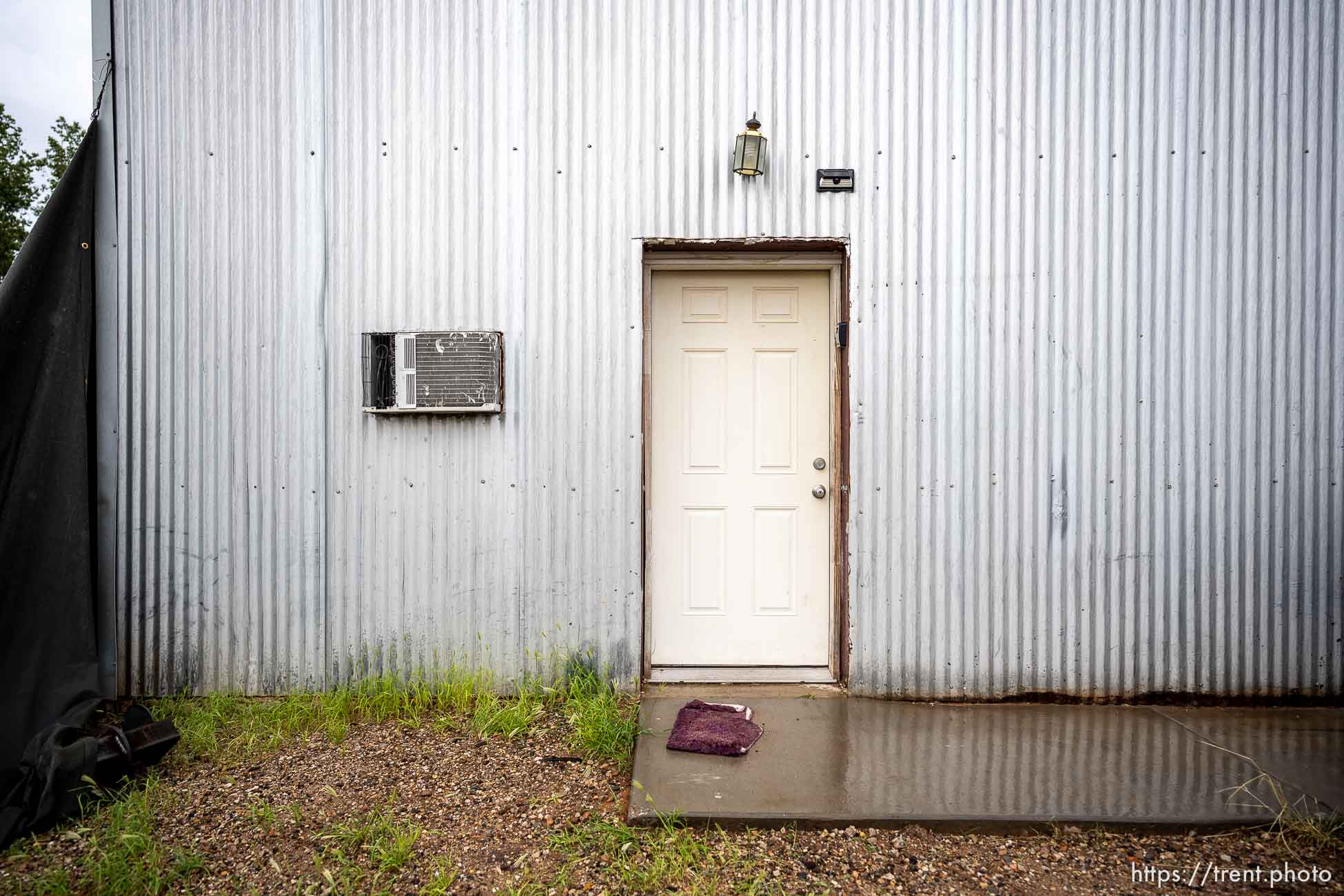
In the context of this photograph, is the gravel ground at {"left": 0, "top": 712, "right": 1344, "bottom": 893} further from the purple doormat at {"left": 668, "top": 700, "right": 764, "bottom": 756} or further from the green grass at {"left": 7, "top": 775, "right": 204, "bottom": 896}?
the purple doormat at {"left": 668, "top": 700, "right": 764, "bottom": 756}

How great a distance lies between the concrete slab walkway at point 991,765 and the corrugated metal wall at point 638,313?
27cm

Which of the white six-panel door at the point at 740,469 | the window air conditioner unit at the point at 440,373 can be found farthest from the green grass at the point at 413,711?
the window air conditioner unit at the point at 440,373

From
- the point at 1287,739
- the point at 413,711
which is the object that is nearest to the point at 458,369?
the point at 413,711

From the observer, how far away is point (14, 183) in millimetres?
10109

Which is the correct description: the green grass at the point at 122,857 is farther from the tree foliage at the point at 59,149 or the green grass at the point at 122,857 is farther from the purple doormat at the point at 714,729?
the tree foliage at the point at 59,149

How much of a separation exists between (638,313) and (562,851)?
2.43 metres

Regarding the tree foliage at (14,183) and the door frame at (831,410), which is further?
the tree foliage at (14,183)

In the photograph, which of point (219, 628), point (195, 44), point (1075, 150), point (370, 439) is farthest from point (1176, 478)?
point (195, 44)

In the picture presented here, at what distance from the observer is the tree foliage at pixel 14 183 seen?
9852mm

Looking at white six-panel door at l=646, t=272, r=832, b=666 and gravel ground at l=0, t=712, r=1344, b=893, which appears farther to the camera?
white six-panel door at l=646, t=272, r=832, b=666

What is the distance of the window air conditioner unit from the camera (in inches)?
132

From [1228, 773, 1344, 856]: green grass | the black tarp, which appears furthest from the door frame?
the black tarp

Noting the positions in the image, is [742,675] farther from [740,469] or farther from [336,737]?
[336,737]

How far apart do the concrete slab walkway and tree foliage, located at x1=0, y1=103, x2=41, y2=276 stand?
12795 mm
